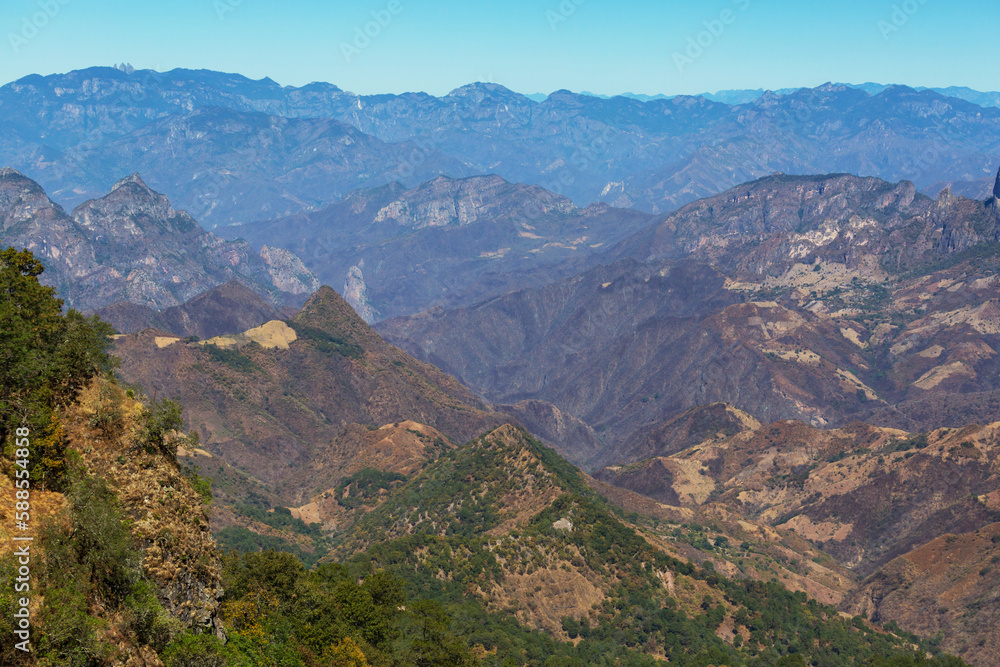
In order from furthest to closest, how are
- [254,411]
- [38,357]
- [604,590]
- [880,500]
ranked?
[254,411] < [880,500] < [604,590] < [38,357]

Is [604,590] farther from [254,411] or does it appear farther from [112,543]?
[254,411]

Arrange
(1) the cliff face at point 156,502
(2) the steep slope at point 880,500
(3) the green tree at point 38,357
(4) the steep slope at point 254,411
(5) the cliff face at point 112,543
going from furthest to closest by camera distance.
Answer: (4) the steep slope at point 254,411, (2) the steep slope at point 880,500, (1) the cliff face at point 156,502, (3) the green tree at point 38,357, (5) the cliff face at point 112,543

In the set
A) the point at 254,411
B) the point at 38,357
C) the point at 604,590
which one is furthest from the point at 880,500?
the point at 38,357

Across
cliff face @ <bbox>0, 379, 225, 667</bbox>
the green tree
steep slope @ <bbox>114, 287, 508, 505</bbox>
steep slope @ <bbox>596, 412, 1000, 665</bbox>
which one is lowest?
steep slope @ <bbox>596, 412, 1000, 665</bbox>

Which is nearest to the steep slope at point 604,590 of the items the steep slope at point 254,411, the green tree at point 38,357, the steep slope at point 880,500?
the steep slope at point 880,500

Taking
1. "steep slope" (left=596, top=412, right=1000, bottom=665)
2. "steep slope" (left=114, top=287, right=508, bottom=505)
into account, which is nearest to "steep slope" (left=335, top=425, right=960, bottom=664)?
"steep slope" (left=596, top=412, right=1000, bottom=665)

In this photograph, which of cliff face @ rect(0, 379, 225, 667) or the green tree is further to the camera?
the green tree

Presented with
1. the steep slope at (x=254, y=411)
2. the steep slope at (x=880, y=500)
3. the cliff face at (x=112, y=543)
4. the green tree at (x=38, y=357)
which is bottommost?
the steep slope at (x=880, y=500)

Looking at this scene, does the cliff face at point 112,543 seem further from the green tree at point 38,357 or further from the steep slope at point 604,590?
the steep slope at point 604,590

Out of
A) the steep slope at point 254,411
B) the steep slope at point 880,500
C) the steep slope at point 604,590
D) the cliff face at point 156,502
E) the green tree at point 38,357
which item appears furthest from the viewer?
the steep slope at point 254,411

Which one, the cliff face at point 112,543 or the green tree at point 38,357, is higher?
the green tree at point 38,357

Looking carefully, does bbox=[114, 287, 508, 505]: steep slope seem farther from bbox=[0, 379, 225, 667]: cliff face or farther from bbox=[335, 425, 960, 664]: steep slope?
bbox=[0, 379, 225, 667]: cliff face
